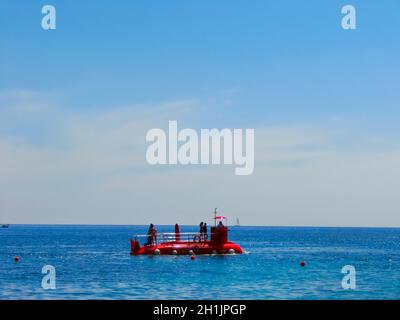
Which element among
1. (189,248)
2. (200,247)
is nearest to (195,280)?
(200,247)


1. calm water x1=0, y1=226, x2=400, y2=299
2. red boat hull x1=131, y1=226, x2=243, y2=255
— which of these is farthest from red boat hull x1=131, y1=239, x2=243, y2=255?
calm water x1=0, y1=226, x2=400, y2=299

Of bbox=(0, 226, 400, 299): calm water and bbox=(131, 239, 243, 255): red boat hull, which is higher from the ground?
bbox=(131, 239, 243, 255): red boat hull

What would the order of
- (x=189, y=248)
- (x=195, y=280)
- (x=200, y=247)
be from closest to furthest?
(x=195, y=280) → (x=200, y=247) → (x=189, y=248)

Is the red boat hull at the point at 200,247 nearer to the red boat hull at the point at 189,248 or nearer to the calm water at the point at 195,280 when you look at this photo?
the red boat hull at the point at 189,248

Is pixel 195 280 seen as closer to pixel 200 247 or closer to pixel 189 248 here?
pixel 200 247

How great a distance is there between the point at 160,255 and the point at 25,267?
1557 centimetres

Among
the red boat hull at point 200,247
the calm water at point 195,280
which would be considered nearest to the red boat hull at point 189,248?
the red boat hull at point 200,247

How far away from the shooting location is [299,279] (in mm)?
54594

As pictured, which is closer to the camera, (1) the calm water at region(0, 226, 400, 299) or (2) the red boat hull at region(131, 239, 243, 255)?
(1) the calm water at region(0, 226, 400, 299)

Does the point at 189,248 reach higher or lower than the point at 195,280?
higher

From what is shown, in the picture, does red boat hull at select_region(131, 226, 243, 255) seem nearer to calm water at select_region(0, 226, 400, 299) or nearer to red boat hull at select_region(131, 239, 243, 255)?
red boat hull at select_region(131, 239, 243, 255)

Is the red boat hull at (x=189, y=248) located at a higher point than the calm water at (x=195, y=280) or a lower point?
higher
